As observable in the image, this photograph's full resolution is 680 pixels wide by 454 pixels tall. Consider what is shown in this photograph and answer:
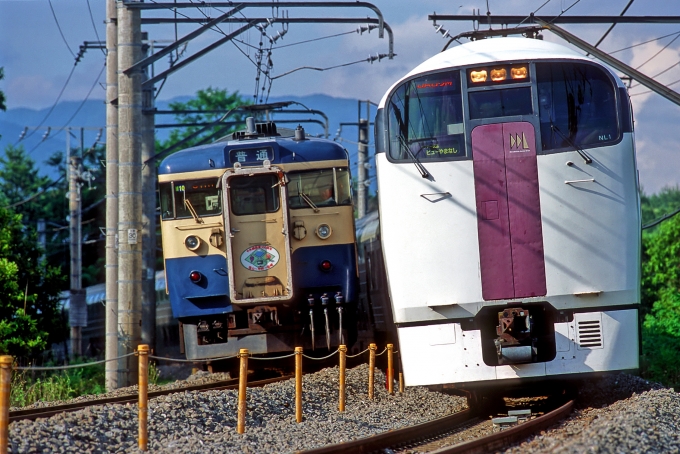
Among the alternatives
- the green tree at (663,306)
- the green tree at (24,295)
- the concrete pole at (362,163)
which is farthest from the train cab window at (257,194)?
the concrete pole at (362,163)

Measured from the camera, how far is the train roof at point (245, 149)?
1377 cm

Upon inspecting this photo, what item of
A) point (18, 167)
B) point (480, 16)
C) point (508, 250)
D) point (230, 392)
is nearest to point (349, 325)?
point (230, 392)

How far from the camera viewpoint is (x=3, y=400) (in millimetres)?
6633

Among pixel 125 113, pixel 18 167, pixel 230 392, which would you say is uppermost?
pixel 18 167

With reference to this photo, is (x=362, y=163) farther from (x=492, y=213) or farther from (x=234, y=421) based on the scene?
(x=234, y=421)

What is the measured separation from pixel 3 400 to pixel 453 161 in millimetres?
5330

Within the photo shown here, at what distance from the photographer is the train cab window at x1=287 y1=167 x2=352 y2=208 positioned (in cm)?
Answer: 1386

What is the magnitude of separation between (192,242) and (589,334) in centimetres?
631

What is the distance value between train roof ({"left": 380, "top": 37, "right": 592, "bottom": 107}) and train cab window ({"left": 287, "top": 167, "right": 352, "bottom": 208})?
3.64m

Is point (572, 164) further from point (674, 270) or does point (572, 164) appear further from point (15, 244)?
point (674, 270)

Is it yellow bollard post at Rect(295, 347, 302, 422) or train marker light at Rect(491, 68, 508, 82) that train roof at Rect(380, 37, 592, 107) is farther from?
yellow bollard post at Rect(295, 347, 302, 422)

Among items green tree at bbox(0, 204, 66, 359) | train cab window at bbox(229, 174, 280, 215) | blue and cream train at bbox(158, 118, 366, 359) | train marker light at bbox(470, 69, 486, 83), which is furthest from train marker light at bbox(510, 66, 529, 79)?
green tree at bbox(0, 204, 66, 359)

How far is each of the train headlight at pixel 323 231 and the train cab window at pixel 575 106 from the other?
4.74m

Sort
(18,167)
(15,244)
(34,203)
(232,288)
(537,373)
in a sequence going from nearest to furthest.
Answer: (537,373), (232,288), (15,244), (34,203), (18,167)
